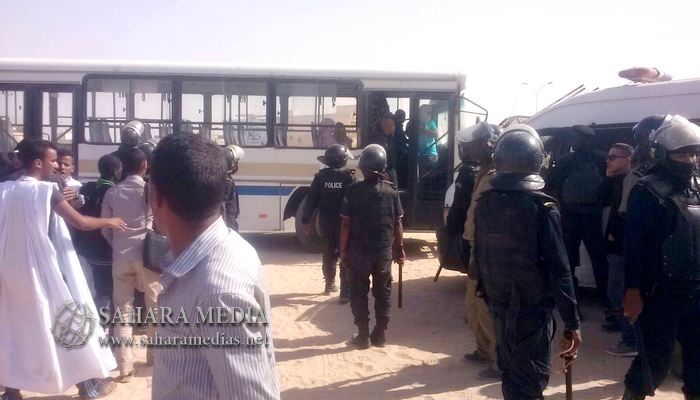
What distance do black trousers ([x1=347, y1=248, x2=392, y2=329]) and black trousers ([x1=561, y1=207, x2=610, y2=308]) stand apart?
1940mm

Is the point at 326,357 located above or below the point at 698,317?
below

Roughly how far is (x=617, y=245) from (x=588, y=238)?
2.12 ft

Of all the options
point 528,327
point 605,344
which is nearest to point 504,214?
point 528,327

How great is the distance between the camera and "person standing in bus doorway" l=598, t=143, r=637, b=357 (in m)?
5.37

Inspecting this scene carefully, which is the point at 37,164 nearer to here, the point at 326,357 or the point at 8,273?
the point at 8,273

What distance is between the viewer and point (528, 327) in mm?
3367

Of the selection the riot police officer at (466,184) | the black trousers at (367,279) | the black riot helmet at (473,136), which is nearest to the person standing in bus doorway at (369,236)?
the black trousers at (367,279)

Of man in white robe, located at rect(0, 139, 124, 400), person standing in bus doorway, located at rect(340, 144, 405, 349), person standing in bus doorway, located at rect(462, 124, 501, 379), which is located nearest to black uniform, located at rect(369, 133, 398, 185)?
person standing in bus doorway, located at rect(340, 144, 405, 349)

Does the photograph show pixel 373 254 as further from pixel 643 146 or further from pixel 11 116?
pixel 11 116

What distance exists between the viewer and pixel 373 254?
5.56m

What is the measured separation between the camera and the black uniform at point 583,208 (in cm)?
608

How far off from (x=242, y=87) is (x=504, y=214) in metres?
7.74

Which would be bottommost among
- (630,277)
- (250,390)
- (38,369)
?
(38,369)

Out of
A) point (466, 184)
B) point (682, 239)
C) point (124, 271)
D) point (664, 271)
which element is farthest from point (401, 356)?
point (682, 239)
